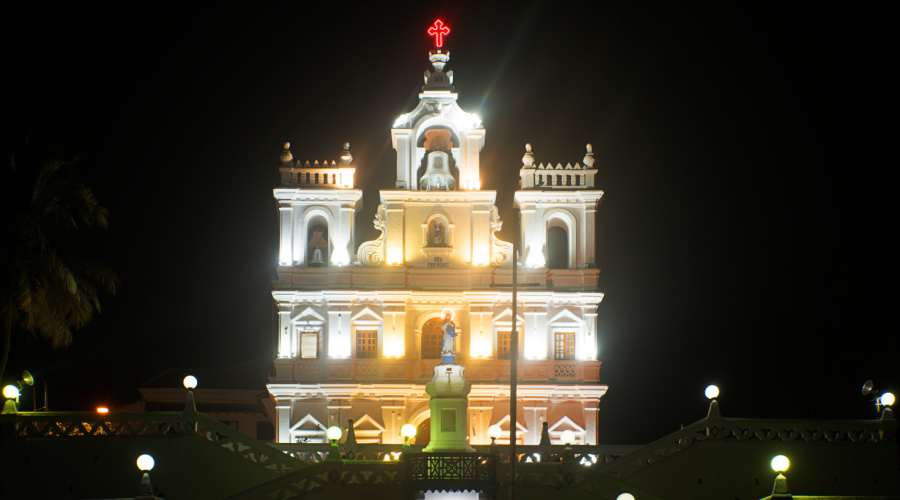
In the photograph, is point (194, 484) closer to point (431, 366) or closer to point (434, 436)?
point (434, 436)

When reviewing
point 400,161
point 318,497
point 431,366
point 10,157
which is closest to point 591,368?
point 431,366

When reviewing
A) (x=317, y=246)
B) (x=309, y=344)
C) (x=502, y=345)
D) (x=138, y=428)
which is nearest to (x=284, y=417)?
(x=309, y=344)

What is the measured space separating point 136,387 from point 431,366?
2031cm

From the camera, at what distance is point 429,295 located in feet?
148

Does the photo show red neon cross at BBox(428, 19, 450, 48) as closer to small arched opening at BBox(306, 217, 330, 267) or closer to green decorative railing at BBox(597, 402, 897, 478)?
small arched opening at BBox(306, 217, 330, 267)

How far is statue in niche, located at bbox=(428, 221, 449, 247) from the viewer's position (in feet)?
150

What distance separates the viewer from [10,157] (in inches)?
1426

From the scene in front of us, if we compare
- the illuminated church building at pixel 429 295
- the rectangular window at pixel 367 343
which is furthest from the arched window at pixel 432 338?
the rectangular window at pixel 367 343

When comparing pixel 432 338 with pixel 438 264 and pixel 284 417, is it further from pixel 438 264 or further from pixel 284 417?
pixel 284 417

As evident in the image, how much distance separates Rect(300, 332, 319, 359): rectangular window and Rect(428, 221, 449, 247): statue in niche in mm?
5876

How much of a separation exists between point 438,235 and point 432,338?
13.5 feet

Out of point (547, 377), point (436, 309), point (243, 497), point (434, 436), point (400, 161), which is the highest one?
point (400, 161)

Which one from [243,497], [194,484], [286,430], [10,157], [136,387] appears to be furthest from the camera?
[136,387]

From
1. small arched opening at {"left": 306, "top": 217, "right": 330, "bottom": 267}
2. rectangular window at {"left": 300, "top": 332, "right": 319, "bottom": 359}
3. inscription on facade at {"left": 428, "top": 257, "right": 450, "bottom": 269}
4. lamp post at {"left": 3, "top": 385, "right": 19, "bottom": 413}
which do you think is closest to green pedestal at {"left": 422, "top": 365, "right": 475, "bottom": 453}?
inscription on facade at {"left": 428, "top": 257, "right": 450, "bottom": 269}
